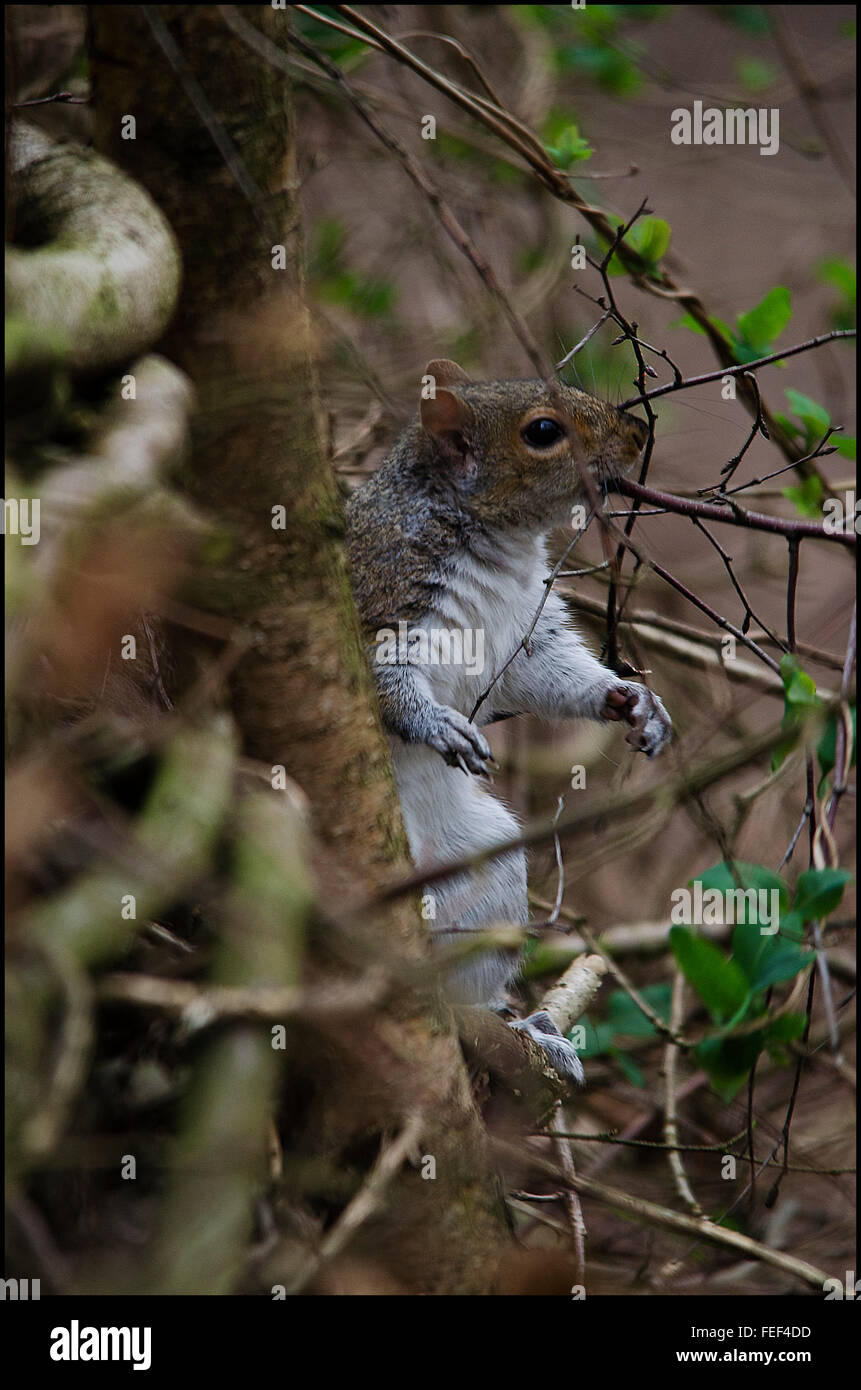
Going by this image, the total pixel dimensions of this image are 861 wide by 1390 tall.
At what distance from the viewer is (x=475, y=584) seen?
271cm

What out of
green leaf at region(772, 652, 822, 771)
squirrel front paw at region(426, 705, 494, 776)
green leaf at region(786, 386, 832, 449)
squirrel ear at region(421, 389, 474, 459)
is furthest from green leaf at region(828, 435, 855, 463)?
squirrel front paw at region(426, 705, 494, 776)

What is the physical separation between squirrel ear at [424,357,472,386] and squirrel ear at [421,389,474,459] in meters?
0.12

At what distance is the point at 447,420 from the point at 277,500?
1.27 m

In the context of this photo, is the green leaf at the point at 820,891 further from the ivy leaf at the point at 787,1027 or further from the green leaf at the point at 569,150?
the green leaf at the point at 569,150

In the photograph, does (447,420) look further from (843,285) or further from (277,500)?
(843,285)

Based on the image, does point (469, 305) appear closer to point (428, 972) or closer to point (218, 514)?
point (218, 514)

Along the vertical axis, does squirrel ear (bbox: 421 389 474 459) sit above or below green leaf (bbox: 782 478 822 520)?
above

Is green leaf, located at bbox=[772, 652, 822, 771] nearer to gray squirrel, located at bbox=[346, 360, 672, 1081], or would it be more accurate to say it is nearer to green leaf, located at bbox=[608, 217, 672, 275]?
gray squirrel, located at bbox=[346, 360, 672, 1081]

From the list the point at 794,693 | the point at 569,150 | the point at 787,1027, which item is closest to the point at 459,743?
the point at 794,693

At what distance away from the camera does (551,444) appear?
2.69 m

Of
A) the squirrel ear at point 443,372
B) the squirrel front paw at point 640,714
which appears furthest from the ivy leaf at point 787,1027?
the squirrel ear at point 443,372

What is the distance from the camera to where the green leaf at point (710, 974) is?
2051 mm

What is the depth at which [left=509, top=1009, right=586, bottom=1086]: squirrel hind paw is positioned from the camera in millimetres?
2428

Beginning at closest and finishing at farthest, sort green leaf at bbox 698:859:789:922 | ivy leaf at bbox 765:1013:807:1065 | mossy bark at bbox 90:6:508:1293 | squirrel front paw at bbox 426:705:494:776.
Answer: mossy bark at bbox 90:6:508:1293, green leaf at bbox 698:859:789:922, ivy leaf at bbox 765:1013:807:1065, squirrel front paw at bbox 426:705:494:776
